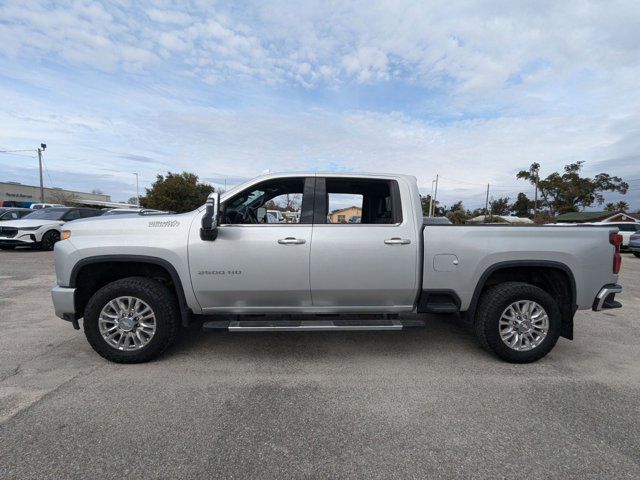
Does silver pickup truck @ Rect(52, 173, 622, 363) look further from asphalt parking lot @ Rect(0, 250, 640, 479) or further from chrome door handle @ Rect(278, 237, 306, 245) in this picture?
asphalt parking lot @ Rect(0, 250, 640, 479)

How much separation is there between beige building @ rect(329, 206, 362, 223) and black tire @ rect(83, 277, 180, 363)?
184cm

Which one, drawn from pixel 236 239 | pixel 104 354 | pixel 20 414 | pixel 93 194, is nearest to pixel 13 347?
pixel 104 354

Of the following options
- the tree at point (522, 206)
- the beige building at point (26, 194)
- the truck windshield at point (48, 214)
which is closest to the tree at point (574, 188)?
the tree at point (522, 206)

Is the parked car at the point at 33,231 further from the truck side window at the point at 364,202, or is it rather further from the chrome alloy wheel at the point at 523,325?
the chrome alloy wheel at the point at 523,325

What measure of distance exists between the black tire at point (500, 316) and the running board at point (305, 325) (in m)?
0.72

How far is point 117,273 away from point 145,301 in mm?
605

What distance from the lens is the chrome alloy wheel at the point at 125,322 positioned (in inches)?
138

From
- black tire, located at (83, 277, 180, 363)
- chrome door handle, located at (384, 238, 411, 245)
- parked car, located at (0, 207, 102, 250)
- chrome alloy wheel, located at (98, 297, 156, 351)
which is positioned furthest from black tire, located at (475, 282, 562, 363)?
parked car, located at (0, 207, 102, 250)

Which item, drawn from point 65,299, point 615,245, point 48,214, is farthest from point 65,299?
point 48,214

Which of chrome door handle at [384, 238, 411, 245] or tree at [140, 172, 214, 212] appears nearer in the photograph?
chrome door handle at [384, 238, 411, 245]

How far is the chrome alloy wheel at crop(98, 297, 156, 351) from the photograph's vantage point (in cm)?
351

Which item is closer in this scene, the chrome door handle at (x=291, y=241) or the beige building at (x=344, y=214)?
the chrome door handle at (x=291, y=241)

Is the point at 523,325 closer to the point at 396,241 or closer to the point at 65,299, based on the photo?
the point at 396,241

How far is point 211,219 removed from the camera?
3.30 m
